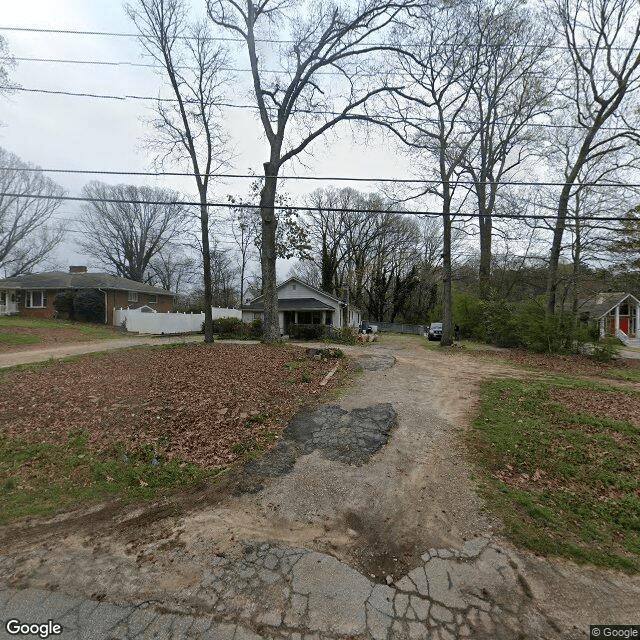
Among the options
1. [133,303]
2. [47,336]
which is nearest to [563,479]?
[47,336]

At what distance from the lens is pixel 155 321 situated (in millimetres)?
25281

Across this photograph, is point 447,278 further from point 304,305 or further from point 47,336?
point 47,336

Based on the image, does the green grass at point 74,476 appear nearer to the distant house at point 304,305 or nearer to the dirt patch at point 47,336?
the dirt patch at point 47,336

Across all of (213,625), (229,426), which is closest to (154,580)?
(213,625)

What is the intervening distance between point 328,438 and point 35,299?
1317 inches

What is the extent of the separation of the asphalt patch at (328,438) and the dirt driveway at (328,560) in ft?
0.77

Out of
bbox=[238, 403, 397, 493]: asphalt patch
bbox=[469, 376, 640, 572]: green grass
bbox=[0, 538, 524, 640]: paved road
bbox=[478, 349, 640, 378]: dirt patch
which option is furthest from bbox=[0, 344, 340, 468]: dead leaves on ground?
bbox=[478, 349, 640, 378]: dirt patch

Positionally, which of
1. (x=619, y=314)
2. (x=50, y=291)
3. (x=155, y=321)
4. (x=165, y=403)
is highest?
(x=50, y=291)

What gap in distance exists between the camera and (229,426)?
18.7ft

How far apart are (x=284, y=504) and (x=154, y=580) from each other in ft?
4.62

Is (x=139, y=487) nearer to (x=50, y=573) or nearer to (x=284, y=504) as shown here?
(x=50, y=573)

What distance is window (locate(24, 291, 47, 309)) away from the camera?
2798cm

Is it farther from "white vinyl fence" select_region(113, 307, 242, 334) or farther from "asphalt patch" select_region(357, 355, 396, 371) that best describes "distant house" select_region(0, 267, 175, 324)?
"asphalt patch" select_region(357, 355, 396, 371)

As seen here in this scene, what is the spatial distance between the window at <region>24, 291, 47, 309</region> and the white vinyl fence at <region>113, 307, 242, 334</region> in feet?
21.4
